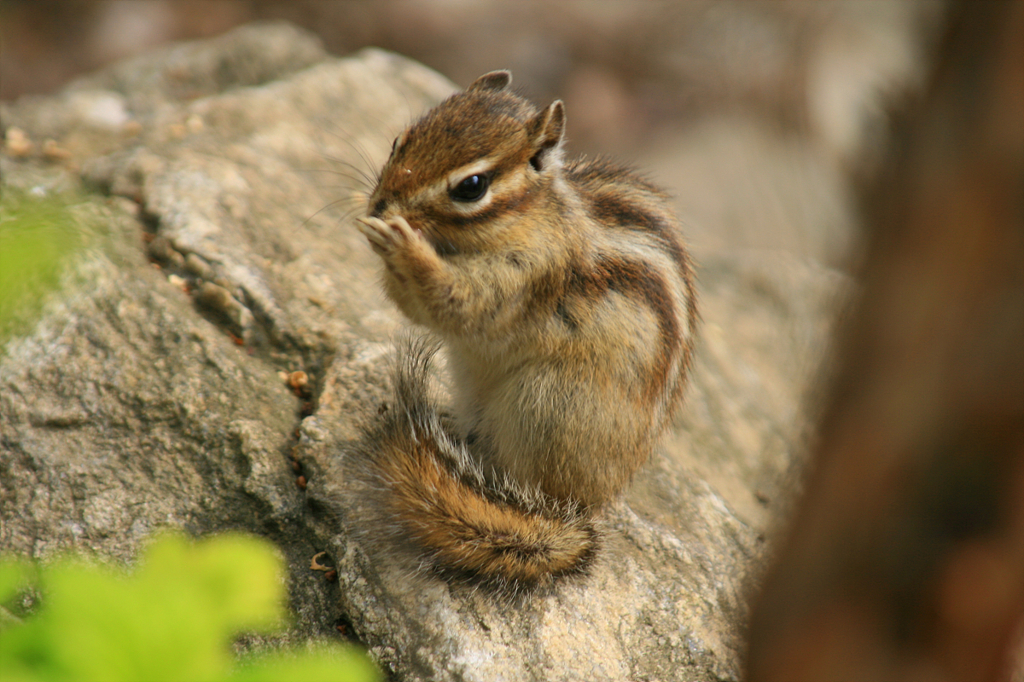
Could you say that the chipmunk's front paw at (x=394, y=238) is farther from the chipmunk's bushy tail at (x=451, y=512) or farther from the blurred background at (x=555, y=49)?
the blurred background at (x=555, y=49)

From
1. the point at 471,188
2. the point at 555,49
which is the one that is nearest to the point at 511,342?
the point at 471,188

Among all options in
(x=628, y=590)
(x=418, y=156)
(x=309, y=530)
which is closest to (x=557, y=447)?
(x=628, y=590)

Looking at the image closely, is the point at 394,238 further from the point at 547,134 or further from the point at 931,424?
the point at 931,424

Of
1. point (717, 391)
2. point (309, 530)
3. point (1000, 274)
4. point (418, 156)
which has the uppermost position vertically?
point (1000, 274)

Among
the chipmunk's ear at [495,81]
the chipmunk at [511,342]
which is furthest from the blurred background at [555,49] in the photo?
the chipmunk at [511,342]

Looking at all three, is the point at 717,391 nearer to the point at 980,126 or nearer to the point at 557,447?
the point at 557,447
